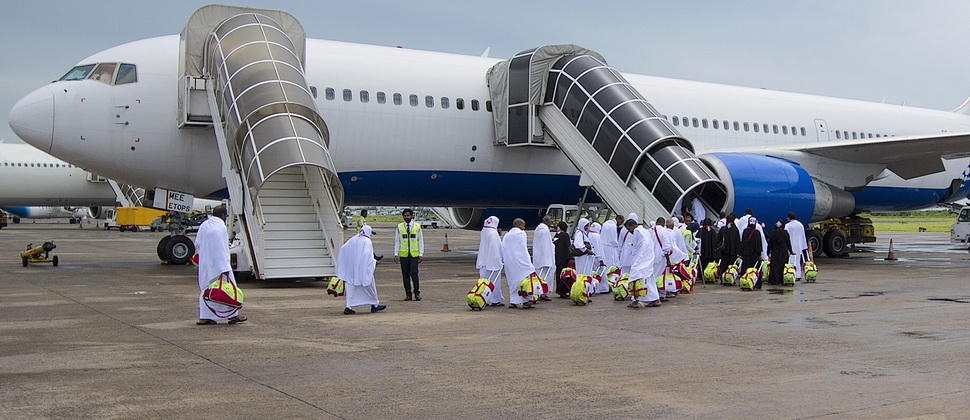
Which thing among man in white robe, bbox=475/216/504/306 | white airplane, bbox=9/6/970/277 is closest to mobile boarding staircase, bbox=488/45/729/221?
white airplane, bbox=9/6/970/277

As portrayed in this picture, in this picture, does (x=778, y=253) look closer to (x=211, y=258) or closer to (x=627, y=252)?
(x=627, y=252)

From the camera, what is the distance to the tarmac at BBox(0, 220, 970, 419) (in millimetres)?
5855

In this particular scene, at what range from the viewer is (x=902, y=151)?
20094 millimetres

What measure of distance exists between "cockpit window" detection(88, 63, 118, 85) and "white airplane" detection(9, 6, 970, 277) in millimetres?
26

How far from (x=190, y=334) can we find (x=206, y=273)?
43.3 inches

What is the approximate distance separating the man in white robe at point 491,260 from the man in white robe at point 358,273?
61.3 inches

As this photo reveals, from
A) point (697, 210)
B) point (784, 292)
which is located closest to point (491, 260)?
point (784, 292)

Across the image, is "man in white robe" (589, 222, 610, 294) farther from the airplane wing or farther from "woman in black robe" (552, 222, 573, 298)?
the airplane wing

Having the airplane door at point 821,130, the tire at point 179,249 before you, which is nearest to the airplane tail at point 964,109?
the airplane door at point 821,130

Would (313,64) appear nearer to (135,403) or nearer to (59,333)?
(59,333)

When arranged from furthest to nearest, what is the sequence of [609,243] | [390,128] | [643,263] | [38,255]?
[38,255] → [390,128] → [609,243] → [643,263]

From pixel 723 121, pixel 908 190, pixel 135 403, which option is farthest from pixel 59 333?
pixel 908 190

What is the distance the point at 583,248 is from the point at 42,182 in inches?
1543

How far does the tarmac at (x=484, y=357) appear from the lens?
5.86 m
